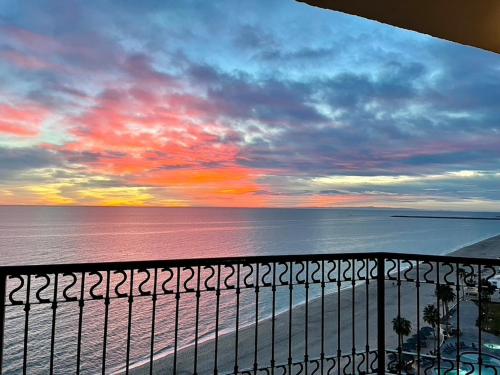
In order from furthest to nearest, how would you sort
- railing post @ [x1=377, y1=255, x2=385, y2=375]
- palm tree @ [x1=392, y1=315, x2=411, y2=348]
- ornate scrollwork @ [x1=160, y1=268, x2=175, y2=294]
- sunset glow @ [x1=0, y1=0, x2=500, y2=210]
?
sunset glow @ [x1=0, y1=0, x2=500, y2=210], palm tree @ [x1=392, y1=315, x2=411, y2=348], railing post @ [x1=377, y1=255, x2=385, y2=375], ornate scrollwork @ [x1=160, y1=268, x2=175, y2=294]

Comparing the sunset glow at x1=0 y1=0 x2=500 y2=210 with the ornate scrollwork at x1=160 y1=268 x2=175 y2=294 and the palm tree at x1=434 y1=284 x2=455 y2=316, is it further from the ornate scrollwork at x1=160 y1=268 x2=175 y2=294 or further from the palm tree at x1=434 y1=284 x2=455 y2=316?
the palm tree at x1=434 y1=284 x2=455 y2=316

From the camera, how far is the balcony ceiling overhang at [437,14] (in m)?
1.62

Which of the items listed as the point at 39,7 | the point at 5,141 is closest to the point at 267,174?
the point at 5,141

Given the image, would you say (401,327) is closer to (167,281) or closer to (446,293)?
(167,281)

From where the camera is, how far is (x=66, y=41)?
748cm

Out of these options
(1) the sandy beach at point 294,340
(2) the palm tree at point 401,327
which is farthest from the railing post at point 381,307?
(1) the sandy beach at point 294,340

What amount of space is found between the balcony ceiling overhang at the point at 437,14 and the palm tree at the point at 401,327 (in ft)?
8.34

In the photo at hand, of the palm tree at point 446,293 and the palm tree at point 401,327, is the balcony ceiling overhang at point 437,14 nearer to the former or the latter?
the palm tree at point 446,293

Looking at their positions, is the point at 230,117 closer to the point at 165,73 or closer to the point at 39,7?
the point at 165,73

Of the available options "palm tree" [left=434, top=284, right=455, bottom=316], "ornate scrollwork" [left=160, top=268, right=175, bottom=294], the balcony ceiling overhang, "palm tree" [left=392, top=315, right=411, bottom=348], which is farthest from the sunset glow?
"palm tree" [left=392, top=315, right=411, bottom=348]

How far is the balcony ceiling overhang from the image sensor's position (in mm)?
1623

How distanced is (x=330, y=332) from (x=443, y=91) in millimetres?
13586

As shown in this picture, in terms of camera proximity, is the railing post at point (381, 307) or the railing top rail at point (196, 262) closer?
the railing top rail at point (196, 262)

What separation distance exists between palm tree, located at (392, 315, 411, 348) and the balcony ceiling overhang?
100 inches
